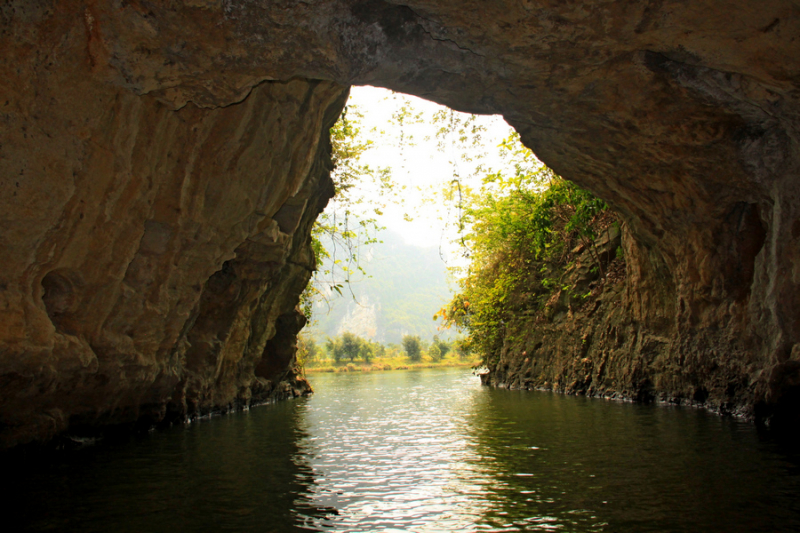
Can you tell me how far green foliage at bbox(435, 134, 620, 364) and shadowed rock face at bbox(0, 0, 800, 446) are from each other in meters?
4.04

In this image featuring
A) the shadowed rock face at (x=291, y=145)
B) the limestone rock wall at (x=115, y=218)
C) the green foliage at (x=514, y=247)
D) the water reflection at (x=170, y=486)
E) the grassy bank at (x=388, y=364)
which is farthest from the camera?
the grassy bank at (x=388, y=364)

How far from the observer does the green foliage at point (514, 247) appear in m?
16.7

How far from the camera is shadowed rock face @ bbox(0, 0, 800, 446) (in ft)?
19.1

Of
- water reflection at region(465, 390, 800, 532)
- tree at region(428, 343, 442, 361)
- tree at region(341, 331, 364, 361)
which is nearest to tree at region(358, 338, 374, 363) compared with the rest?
tree at region(341, 331, 364, 361)

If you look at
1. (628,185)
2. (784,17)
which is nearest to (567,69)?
(784,17)

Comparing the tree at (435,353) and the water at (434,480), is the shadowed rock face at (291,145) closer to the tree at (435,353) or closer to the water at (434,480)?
the water at (434,480)

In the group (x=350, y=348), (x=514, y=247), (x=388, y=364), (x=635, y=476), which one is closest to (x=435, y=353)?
(x=388, y=364)

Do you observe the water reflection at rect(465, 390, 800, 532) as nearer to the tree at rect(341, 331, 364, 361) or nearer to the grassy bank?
the grassy bank

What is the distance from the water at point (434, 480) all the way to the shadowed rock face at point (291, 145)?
172cm

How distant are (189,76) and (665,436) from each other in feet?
27.5

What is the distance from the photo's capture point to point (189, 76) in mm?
6449

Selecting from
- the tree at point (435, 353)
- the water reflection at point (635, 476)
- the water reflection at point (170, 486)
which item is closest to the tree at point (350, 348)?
the tree at point (435, 353)

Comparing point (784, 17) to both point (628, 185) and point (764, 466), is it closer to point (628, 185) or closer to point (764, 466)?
point (764, 466)

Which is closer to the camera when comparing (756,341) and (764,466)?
(764,466)
